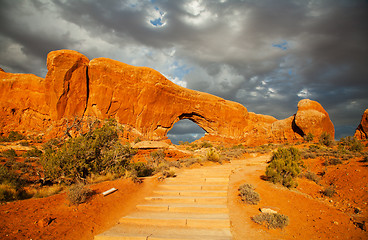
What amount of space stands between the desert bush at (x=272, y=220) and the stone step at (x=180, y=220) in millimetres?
734

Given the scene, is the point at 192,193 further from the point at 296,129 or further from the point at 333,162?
the point at 296,129

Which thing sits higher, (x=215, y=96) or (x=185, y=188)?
(x=215, y=96)

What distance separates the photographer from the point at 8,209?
13.1ft

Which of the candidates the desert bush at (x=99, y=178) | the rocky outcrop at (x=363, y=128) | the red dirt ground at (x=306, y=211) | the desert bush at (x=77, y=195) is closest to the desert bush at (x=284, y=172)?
the red dirt ground at (x=306, y=211)

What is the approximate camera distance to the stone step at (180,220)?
422 centimetres

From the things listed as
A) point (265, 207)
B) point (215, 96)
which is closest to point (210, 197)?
point (265, 207)

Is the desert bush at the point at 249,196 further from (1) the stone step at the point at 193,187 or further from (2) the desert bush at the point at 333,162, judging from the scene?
(2) the desert bush at the point at 333,162

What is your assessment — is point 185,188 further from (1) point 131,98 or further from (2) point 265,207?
(1) point 131,98

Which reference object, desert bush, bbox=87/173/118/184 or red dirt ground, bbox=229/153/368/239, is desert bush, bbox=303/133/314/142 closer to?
red dirt ground, bbox=229/153/368/239

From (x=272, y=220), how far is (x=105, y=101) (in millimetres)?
27292

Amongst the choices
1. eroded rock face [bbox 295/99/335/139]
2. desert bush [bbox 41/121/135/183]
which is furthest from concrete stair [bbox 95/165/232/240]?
eroded rock face [bbox 295/99/335/139]

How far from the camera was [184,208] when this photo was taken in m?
5.06

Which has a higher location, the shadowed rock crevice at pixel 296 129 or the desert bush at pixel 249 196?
the shadowed rock crevice at pixel 296 129

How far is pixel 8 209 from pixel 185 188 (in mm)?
4895
